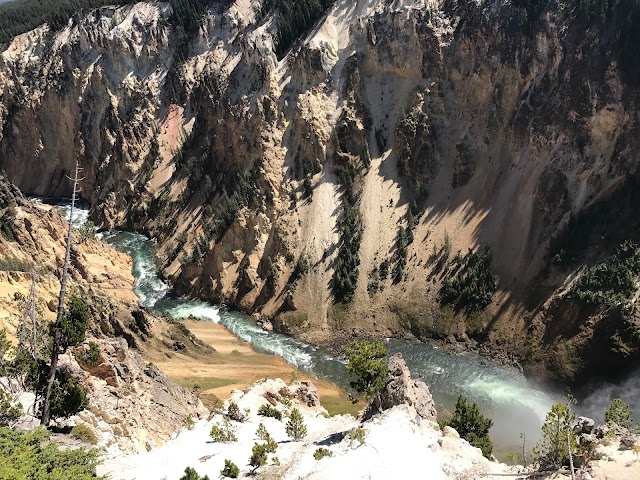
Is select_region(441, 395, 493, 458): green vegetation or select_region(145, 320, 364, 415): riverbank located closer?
select_region(441, 395, 493, 458): green vegetation

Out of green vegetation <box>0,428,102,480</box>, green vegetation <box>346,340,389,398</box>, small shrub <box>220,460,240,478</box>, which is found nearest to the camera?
green vegetation <box>0,428,102,480</box>

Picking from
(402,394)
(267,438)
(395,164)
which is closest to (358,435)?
(402,394)

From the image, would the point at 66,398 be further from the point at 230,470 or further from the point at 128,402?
the point at 230,470

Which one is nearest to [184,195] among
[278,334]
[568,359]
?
[278,334]

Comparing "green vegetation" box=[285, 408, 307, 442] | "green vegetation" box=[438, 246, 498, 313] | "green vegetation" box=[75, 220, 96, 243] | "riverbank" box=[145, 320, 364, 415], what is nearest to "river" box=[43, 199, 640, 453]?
"riverbank" box=[145, 320, 364, 415]

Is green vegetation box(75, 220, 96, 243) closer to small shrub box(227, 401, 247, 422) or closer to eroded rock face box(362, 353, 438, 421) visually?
small shrub box(227, 401, 247, 422)

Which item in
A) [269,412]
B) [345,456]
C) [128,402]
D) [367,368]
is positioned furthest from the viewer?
[269,412]

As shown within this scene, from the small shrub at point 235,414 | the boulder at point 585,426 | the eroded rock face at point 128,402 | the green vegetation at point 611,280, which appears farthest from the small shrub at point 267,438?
the green vegetation at point 611,280
